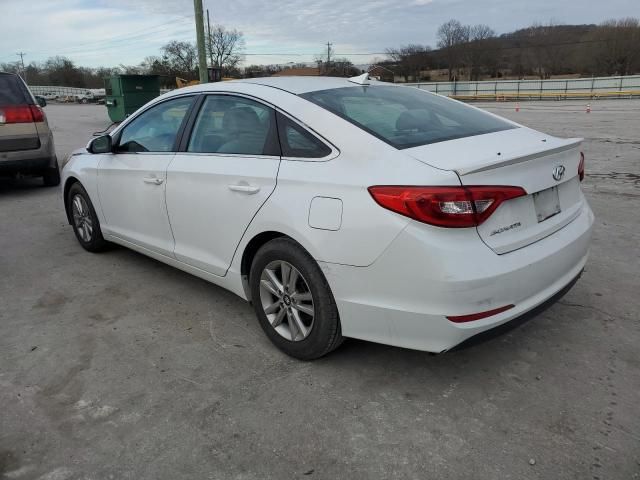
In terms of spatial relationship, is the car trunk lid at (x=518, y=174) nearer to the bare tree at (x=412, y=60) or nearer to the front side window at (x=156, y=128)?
the front side window at (x=156, y=128)

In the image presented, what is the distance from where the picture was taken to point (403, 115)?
3279 millimetres

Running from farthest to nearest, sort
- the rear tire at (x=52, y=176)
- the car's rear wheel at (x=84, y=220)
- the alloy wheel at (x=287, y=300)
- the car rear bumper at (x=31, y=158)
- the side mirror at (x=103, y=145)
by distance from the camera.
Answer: the rear tire at (x=52, y=176) < the car rear bumper at (x=31, y=158) < the car's rear wheel at (x=84, y=220) < the side mirror at (x=103, y=145) < the alloy wheel at (x=287, y=300)

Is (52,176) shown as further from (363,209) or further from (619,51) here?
(619,51)

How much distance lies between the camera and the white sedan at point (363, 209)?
247 cm

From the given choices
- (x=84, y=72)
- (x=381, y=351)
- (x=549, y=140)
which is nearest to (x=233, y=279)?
(x=381, y=351)

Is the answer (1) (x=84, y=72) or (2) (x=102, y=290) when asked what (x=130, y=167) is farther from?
(1) (x=84, y=72)

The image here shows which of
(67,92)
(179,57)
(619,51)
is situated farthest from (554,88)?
(67,92)

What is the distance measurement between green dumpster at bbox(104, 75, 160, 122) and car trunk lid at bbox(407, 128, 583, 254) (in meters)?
18.8

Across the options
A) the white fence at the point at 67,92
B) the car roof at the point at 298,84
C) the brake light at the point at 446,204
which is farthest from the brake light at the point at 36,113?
the white fence at the point at 67,92

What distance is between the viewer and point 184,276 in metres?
4.65

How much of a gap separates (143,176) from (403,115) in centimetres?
206

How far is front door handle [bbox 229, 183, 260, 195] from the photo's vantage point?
3.14m

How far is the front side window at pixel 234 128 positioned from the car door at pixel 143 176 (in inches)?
9.9

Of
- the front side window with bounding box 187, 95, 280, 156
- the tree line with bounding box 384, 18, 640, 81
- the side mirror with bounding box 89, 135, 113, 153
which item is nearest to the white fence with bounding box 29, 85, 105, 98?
the tree line with bounding box 384, 18, 640, 81
